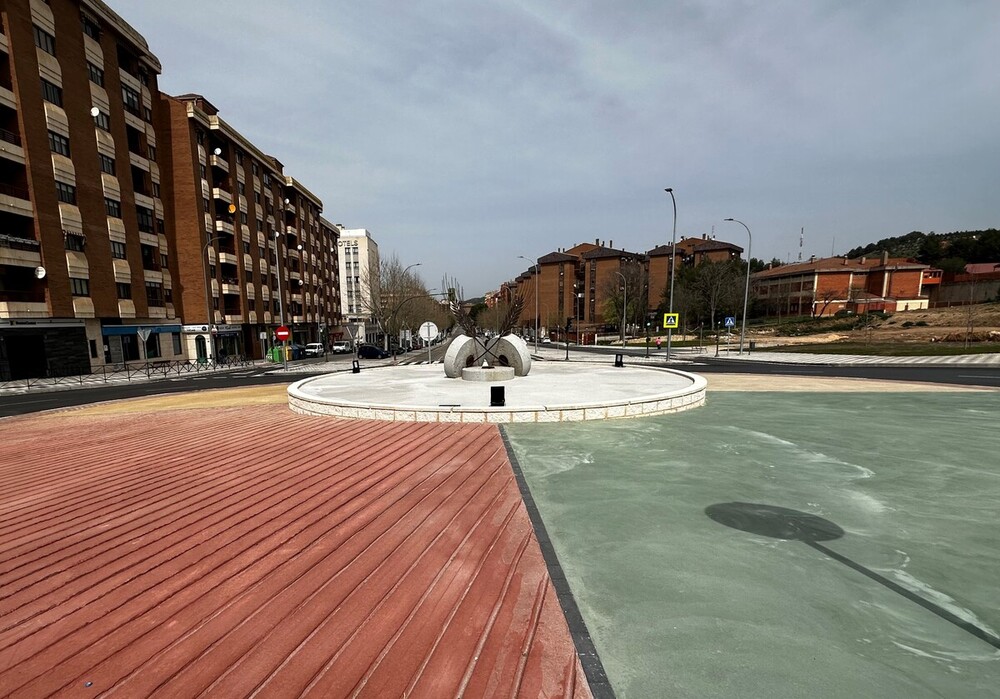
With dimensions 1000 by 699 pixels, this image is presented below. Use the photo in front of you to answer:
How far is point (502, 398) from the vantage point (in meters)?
9.74

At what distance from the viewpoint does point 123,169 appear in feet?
103

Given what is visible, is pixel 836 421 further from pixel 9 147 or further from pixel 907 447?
pixel 9 147

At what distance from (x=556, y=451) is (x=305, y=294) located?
5775 centimetres

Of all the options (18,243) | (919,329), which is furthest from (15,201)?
(919,329)

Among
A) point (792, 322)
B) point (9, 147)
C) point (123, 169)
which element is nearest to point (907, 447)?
point (9, 147)

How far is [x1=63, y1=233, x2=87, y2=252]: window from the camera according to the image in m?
27.1

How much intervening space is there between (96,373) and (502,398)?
33353mm

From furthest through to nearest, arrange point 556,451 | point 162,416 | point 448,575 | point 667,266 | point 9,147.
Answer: point 667,266 → point 9,147 → point 162,416 → point 556,451 → point 448,575

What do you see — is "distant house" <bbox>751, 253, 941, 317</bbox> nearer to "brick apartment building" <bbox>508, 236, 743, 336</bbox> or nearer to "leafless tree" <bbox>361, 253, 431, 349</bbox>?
"brick apartment building" <bbox>508, 236, 743, 336</bbox>

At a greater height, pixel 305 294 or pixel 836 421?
pixel 305 294

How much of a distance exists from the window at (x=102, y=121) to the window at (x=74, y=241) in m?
8.62

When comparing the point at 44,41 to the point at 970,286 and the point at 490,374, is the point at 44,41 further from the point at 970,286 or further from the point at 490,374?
the point at 970,286

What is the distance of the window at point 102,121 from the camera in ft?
96.6

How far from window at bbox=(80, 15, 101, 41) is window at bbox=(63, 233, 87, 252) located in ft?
47.9
